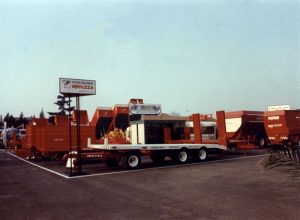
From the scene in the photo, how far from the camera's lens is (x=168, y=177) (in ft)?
46.2

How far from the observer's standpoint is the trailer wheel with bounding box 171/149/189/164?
1952 cm

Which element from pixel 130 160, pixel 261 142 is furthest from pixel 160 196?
pixel 261 142

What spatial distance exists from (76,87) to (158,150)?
5585 mm

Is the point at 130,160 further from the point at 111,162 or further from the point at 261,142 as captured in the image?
the point at 261,142

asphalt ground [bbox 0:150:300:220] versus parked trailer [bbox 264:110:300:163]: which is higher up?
parked trailer [bbox 264:110:300:163]

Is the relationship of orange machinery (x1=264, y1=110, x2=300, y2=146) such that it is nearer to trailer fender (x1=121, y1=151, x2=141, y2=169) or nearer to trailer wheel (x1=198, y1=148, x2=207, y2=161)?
trailer wheel (x1=198, y1=148, x2=207, y2=161)

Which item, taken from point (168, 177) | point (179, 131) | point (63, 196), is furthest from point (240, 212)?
point (179, 131)

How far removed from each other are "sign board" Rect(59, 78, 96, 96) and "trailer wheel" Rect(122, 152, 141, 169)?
3.58 metres

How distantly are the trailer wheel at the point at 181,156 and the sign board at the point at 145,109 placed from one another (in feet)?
25.0

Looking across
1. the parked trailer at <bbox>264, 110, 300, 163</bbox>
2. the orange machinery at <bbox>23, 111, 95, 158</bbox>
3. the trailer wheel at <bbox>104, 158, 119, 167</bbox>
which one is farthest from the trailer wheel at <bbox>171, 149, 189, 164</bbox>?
the parked trailer at <bbox>264, 110, 300, 163</bbox>

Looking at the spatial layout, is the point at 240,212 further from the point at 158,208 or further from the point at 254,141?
the point at 254,141

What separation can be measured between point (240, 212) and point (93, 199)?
4.15 meters

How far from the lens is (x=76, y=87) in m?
16.8

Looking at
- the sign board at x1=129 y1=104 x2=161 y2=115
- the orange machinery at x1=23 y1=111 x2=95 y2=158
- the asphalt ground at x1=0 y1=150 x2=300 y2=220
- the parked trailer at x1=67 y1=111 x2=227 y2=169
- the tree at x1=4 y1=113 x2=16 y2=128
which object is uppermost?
the tree at x1=4 y1=113 x2=16 y2=128
